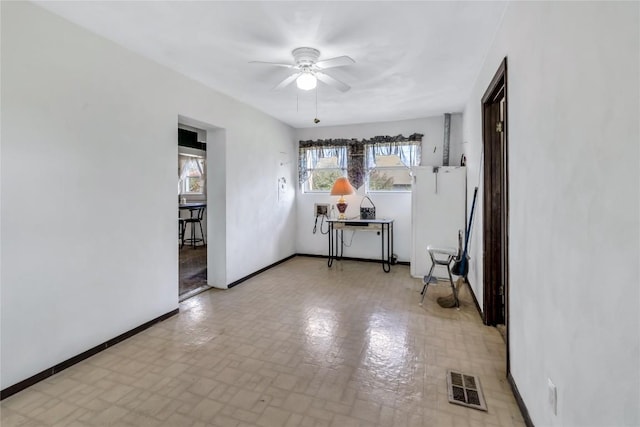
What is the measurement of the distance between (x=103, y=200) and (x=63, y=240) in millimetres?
418

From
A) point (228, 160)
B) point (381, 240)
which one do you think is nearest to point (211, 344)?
point (228, 160)

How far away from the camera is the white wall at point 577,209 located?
2.69ft

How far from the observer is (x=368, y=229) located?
5078 mm

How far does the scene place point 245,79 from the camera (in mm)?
3352

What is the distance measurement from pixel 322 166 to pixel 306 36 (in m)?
3.41

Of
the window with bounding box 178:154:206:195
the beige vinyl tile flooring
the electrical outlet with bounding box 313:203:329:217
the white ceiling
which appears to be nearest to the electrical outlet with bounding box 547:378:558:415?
the beige vinyl tile flooring

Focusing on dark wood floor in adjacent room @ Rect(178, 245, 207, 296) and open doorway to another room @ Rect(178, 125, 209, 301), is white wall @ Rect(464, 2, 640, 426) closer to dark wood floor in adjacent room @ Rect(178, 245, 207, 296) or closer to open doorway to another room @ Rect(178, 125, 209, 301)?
dark wood floor in adjacent room @ Rect(178, 245, 207, 296)

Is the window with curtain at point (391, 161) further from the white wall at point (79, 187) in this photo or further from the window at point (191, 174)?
the window at point (191, 174)

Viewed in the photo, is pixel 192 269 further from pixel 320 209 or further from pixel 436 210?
pixel 436 210

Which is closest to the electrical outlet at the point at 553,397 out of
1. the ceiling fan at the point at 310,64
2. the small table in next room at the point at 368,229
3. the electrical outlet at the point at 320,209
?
the ceiling fan at the point at 310,64

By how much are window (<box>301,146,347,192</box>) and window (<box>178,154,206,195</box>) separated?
3.23m

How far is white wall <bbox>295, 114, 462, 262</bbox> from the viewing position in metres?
5.06

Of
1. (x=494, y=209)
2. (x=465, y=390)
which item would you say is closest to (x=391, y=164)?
(x=494, y=209)

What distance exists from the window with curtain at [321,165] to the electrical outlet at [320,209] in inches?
12.2
